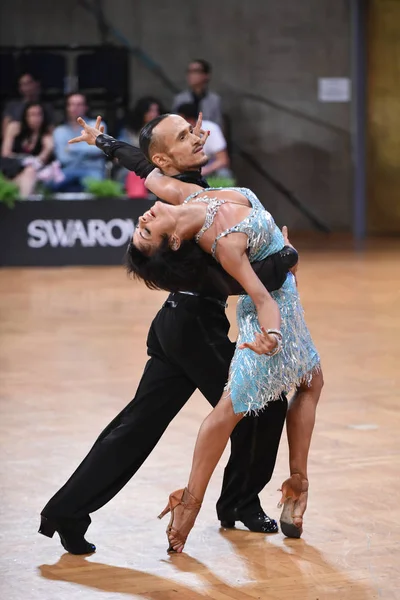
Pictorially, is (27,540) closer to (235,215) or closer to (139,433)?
(139,433)

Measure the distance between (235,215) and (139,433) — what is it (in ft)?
2.71

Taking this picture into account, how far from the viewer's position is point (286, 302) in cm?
→ 386

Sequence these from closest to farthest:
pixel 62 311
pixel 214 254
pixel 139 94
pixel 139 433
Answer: pixel 214 254 → pixel 139 433 → pixel 62 311 → pixel 139 94

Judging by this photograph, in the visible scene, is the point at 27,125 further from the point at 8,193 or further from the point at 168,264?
the point at 168,264

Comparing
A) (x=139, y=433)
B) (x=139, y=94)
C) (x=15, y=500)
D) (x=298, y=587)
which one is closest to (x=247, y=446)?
(x=139, y=433)

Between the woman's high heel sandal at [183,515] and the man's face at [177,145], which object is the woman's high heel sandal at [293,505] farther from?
the man's face at [177,145]

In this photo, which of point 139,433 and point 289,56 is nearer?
point 139,433

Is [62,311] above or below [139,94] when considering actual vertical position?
below

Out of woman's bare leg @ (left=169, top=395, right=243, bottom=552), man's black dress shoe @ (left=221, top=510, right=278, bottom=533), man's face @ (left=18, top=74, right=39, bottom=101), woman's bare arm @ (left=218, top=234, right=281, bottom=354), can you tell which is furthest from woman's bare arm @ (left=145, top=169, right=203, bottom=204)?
man's face @ (left=18, top=74, right=39, bottom=101)

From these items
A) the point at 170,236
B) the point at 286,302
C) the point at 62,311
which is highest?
the point at 170,236

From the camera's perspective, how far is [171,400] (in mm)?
3990

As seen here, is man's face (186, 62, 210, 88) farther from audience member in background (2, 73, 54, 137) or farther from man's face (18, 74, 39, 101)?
man's face (18, 74, 39, 101)

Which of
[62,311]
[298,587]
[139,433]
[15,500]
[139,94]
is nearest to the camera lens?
[298,587]

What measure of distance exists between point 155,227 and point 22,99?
12.0 m
